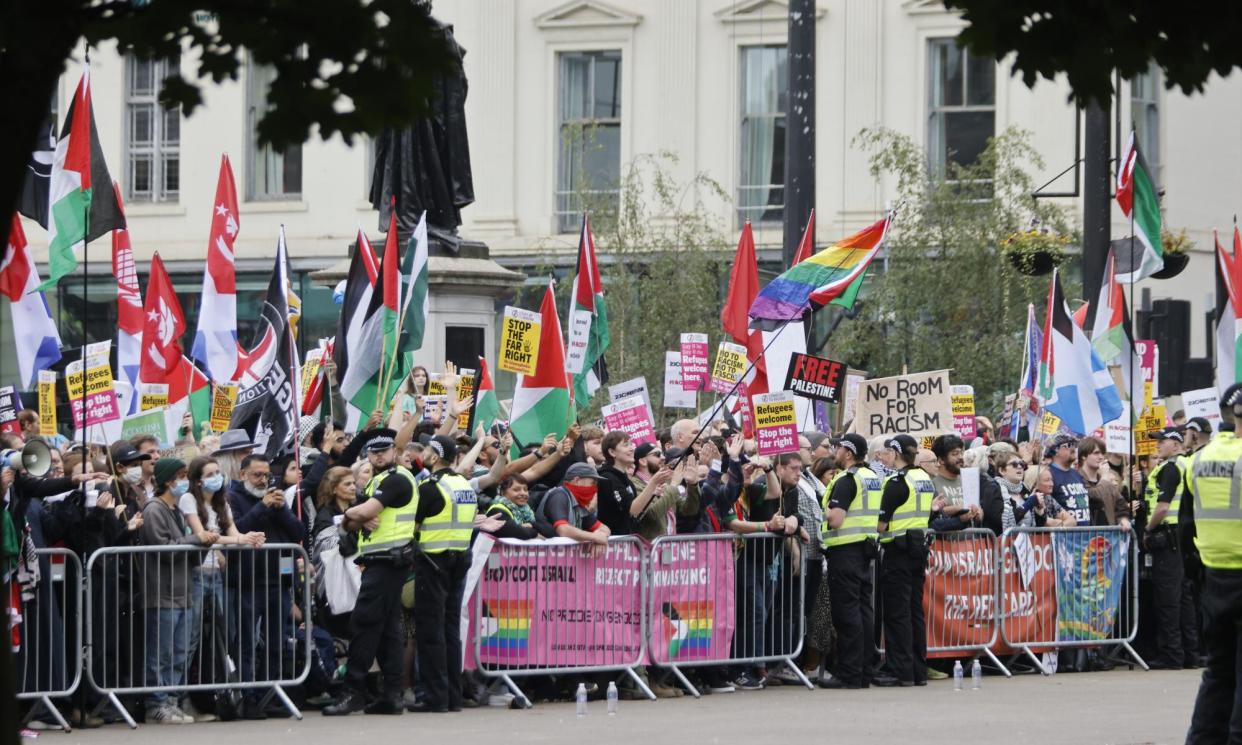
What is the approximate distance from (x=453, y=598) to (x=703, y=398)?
16.0 meters

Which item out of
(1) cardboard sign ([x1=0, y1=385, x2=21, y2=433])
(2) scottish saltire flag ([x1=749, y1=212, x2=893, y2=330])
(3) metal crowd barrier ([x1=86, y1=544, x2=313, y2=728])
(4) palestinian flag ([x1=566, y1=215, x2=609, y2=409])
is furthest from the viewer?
(4) palestinian flag ([x1=566, y1=215, x2=609, y2=409])

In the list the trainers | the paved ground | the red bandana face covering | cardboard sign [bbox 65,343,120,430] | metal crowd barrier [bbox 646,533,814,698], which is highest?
cardboard sign [bbox 65,343,120,430]

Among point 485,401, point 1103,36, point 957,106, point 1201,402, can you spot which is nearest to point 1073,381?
point 1201,402

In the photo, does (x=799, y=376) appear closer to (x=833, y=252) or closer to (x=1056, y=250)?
(x=833, y=252)

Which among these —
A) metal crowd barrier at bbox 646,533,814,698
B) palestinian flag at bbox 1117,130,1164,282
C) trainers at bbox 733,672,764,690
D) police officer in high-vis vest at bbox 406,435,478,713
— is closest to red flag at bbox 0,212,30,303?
police officer in high-vis vest at bbox 406,435,478,713

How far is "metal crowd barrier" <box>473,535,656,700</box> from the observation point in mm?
13562

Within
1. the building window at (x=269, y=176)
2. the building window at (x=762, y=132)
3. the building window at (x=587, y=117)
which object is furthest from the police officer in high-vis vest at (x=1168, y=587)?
the building window at (x=269, y=176)

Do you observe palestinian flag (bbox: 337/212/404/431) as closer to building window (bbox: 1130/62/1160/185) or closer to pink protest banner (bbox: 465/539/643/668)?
pink protest banner (bbox: 465/539/643/668)

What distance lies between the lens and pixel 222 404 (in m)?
17.2

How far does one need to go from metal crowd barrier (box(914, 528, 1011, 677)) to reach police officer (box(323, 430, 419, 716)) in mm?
4076

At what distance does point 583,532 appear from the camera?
13.6 m

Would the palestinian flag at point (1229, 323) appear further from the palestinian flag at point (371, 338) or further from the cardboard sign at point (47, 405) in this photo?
the cardboard sign at point (47, 405)

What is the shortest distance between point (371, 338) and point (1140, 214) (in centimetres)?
715

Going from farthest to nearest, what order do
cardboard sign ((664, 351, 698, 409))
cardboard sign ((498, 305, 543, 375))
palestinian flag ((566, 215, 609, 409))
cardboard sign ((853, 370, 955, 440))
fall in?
cardboard sign ((664, 351, 698, 409)) → palestinian flag ((566, 215, 609, 409)) → cardboard sign ((853, 370, 955, 440)) → cardboard sign ((498, 305, 543, 375))
